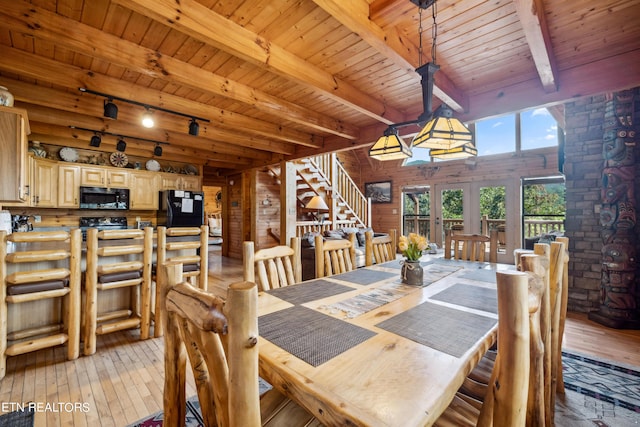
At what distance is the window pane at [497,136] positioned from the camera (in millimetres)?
6777

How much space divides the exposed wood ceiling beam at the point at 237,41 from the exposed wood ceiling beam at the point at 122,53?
706 millimetres

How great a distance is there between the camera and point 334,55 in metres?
2.44

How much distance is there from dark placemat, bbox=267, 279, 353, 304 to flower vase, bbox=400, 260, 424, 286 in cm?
43

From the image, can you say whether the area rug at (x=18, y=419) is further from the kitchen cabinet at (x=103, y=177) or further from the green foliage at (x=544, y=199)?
the green foliage at (x=544, y=199)

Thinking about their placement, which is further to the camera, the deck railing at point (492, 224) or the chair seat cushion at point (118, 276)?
the deck railing at point (492, 224)

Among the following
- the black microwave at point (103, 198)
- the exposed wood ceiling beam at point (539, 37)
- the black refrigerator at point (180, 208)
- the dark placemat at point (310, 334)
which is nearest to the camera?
the dark placemat at point (310, 334)

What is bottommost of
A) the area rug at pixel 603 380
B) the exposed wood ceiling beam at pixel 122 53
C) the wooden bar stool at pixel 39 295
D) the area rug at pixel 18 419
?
the area rug at pixel 603 380

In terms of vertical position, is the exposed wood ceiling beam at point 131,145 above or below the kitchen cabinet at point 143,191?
above

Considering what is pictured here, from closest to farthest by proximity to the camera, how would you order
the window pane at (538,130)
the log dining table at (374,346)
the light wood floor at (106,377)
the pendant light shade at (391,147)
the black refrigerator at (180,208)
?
the log dining table at (374,346)
the light wood floor at (106,377)
the pendant light shade at (391,147)
the black refrigerator at (180,208)
the window pane at (538,130)

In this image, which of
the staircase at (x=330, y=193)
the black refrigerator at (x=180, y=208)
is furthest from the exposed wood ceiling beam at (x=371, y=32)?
the black refrigerator at (x=180, y=208)

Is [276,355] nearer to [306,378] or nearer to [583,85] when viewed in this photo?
[306,378]

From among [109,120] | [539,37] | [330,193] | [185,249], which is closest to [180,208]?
[109,120]

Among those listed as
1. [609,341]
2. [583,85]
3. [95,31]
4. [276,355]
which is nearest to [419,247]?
[276,355]

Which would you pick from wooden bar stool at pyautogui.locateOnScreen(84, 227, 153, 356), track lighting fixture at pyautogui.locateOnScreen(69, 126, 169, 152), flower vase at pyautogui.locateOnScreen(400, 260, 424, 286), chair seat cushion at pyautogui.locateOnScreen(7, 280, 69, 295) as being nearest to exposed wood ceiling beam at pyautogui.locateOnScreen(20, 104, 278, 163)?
track lighting fixture at pyautogui.locateOnScreen(69, 126, 169, 152)
